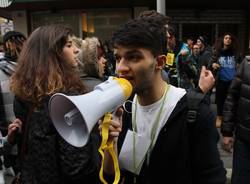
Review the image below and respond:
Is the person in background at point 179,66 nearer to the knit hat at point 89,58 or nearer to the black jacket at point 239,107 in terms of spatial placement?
the black jacket at point 239,107

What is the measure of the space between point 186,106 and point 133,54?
1.15 ft

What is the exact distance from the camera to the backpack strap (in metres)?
1.78

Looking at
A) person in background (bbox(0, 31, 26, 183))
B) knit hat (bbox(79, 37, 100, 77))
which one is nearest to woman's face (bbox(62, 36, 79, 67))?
knit hat (bbox(79, 37, 100, 77))

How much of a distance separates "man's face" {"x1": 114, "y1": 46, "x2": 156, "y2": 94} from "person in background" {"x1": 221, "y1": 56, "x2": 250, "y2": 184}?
5.96 ft

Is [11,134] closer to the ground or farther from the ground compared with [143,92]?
closer to the ground

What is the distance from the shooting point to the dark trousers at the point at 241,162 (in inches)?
133

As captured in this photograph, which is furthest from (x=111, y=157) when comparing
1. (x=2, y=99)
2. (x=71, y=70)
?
(x=2, y=99)

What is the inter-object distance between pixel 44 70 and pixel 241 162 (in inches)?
81.0

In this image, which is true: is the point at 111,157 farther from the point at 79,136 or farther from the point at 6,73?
the point at 6,73

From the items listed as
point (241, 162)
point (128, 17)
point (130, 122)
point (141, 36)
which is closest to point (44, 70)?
point (130, 122)

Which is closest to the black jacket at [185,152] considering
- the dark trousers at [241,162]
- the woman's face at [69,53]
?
the woman's face at [69,53]

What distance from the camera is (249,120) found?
329 centimetres

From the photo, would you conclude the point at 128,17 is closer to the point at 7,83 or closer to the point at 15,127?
the point at 7,83

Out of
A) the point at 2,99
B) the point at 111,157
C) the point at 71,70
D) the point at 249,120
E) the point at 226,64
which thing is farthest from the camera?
the point at 226,64
